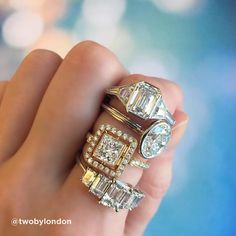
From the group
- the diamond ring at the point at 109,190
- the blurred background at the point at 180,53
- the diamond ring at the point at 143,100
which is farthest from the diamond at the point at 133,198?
the blurred background at the point at 180,53

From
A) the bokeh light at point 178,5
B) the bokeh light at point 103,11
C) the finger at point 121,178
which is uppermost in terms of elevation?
the bokeh light at point 178,5

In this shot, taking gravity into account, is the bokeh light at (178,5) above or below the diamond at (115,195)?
above

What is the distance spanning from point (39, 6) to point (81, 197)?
1.89 ft

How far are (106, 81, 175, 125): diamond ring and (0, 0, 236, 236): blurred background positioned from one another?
0.45 metres

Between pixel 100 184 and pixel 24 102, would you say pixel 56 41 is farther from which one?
pixel 100 184

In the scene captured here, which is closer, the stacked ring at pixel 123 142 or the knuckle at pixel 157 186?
the stacked ring at pixel 123 142

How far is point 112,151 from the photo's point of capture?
21.5 inches

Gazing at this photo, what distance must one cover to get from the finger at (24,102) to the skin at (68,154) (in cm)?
2

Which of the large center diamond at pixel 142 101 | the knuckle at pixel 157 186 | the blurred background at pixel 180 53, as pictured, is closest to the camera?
the large center diamond at pixel 142 101

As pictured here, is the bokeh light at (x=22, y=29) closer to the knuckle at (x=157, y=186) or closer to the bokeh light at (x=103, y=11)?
the bokeh light at (x=103, y=11)

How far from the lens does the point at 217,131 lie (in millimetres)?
991

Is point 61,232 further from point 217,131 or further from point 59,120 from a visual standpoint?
point 217,131

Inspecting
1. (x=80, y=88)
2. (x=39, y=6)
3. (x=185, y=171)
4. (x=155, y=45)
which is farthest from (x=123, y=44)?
(x=80, y=88)

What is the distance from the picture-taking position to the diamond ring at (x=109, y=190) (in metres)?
0.55
